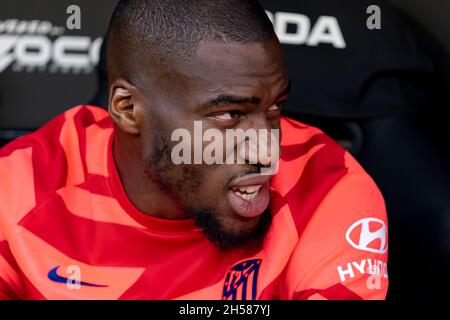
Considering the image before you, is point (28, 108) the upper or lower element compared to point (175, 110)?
lower

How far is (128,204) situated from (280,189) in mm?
226

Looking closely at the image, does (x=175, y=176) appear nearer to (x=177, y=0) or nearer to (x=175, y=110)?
(x=175, y=110)

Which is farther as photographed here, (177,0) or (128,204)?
(128,204)

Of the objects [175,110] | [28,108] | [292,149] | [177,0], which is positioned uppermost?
[177,0]

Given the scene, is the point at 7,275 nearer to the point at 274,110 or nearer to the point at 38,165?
the point at 38,165

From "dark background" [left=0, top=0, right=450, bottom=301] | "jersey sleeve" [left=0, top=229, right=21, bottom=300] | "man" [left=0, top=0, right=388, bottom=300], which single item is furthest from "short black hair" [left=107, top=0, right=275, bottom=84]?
"dark background" [left=0, top=0, right=450, bottom=301]

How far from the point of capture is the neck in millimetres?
1271

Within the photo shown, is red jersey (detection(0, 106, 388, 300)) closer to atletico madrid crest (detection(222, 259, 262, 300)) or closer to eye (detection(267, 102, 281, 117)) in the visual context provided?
atletico madrid crest (detection(222, 259, 262, 300))

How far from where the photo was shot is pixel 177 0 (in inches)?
46.2

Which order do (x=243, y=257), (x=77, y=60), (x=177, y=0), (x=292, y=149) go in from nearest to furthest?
1. (x=177, y=0)
2. (x=243, y=257)
3. (x=292, y=149)
4. (x=77, y=60)

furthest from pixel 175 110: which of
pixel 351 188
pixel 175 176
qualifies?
pixel 351 188

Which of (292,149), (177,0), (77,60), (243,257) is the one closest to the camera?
(177,0)

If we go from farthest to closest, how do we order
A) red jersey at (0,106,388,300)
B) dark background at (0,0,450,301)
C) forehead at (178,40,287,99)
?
dark background at (0,0,450,301) → red jersey at (0,106,388,300) → forehead at (178,40,287,99)

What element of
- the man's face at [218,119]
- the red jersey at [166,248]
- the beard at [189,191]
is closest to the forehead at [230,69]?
the man's face at [218,119]
